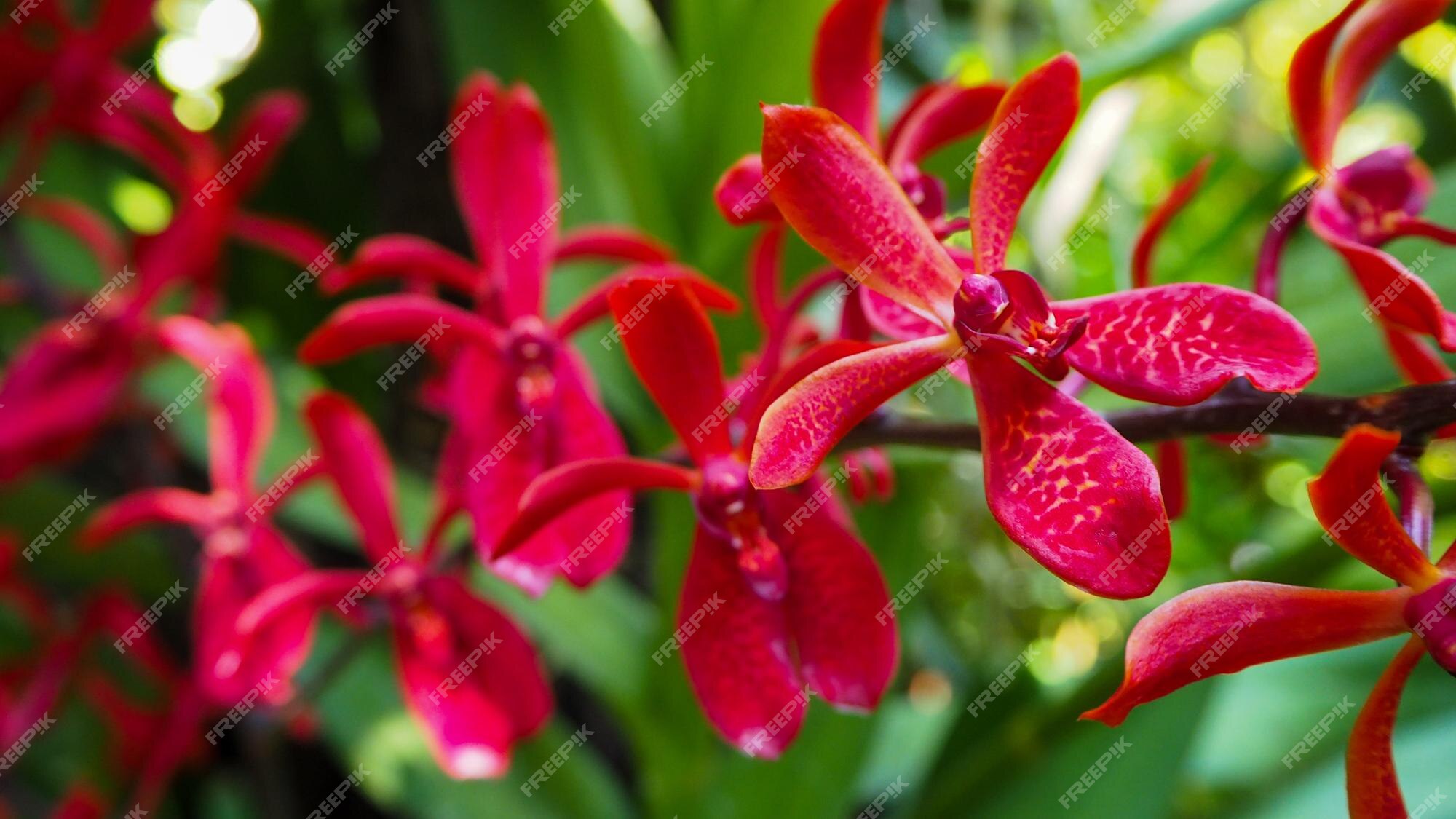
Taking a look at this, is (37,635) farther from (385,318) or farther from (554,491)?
(554,491)

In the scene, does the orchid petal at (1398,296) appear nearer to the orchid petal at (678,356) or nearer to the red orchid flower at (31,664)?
the orchid petal at (678,356)

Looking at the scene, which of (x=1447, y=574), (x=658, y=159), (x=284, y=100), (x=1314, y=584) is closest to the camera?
(x=1447, y=574)

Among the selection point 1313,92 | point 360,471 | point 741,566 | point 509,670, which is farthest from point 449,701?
point 1313,92

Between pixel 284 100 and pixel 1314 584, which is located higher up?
pixel 284 100

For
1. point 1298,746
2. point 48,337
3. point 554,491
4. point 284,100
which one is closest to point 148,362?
point 48,337

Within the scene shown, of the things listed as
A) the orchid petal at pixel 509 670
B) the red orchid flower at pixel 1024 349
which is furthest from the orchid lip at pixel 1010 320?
the orchid petal at pixel 509 670

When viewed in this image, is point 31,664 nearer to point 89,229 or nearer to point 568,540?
point 89,229

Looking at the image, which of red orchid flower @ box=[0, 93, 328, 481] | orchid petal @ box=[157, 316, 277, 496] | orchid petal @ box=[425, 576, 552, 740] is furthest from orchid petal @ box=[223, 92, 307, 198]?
orchid petal @ box=[425, 576, 552, 740]
